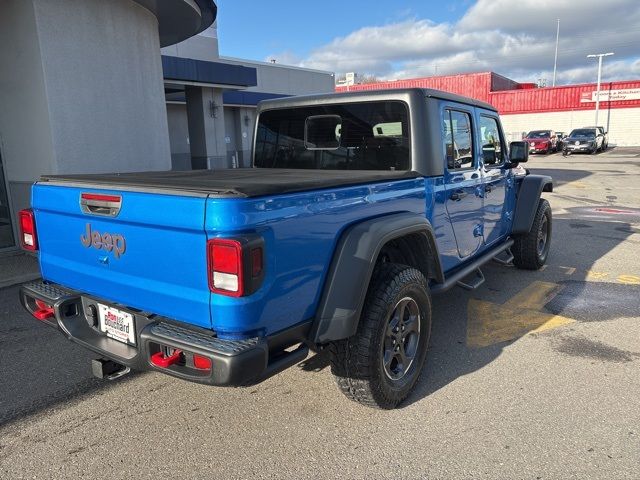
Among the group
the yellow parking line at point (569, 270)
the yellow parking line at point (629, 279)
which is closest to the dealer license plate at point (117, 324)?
the yellow parking line at point (569, 270)

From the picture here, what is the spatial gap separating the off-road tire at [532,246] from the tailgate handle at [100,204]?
15.6 feet

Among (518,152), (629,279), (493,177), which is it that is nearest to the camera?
(493,177)

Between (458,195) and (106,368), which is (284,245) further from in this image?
(458,195)

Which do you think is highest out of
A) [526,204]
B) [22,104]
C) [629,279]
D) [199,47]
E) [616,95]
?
[199,47]

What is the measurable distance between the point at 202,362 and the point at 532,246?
4.83m

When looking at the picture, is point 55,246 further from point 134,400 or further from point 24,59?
point 24,59

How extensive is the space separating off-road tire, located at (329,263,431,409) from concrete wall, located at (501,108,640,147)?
43534 millimetres

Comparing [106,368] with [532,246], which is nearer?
[106,368]

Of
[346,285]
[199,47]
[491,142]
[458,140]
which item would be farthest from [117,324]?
[199,47]

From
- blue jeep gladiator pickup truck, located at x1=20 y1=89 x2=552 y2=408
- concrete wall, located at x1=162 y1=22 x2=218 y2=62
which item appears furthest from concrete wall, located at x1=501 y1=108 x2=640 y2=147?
blue jeep gladiator pickup truck, located at x1=20 y1=89 x2=552 y2=408

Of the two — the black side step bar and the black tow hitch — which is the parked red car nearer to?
the black side step bar

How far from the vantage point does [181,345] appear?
2260 mm

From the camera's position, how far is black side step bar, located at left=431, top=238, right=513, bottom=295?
12.0ft

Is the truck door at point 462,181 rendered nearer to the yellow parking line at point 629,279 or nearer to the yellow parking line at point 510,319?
the yellow parking line at point 510,319
